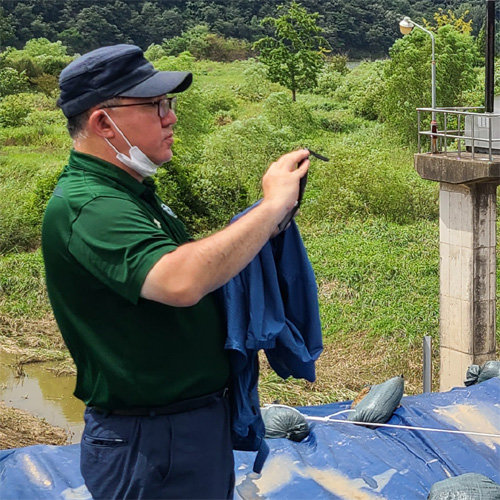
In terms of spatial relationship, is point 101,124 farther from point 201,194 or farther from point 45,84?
point 45,84

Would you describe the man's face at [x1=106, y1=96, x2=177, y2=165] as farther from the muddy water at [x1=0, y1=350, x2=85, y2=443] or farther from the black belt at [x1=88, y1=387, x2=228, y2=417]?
the muddy water at [x1=0, y1=350, x2=85, y2=443]

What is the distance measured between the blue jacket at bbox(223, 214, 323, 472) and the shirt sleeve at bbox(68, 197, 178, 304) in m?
0.34

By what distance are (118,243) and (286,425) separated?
3.84 m

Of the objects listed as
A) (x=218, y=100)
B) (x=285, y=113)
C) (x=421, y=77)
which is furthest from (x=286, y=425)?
(x=218, y=100)

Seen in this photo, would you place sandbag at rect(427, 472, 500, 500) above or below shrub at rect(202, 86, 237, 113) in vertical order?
below

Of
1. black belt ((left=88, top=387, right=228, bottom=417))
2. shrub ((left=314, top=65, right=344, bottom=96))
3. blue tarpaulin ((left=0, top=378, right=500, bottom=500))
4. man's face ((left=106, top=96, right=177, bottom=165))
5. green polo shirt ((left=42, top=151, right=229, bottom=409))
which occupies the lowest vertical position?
blue tarpaulin ((left=0, top=378, right=500, bottom=500))

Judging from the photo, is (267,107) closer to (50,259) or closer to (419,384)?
(419,384)

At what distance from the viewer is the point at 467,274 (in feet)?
27.5

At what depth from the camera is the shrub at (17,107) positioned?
18.8 meters

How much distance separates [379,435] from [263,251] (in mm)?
3654

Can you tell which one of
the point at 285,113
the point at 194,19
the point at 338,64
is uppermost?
the point at 194,19

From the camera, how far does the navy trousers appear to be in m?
1.81

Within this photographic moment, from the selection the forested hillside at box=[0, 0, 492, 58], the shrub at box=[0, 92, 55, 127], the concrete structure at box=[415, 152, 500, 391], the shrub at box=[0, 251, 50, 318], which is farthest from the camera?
the forested hillside at box=[0, 0, 492, 58]

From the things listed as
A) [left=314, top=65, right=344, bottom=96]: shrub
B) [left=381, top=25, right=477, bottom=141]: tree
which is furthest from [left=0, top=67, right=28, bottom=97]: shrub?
[left=381, top=25, right=477, bottom=141]: tree
